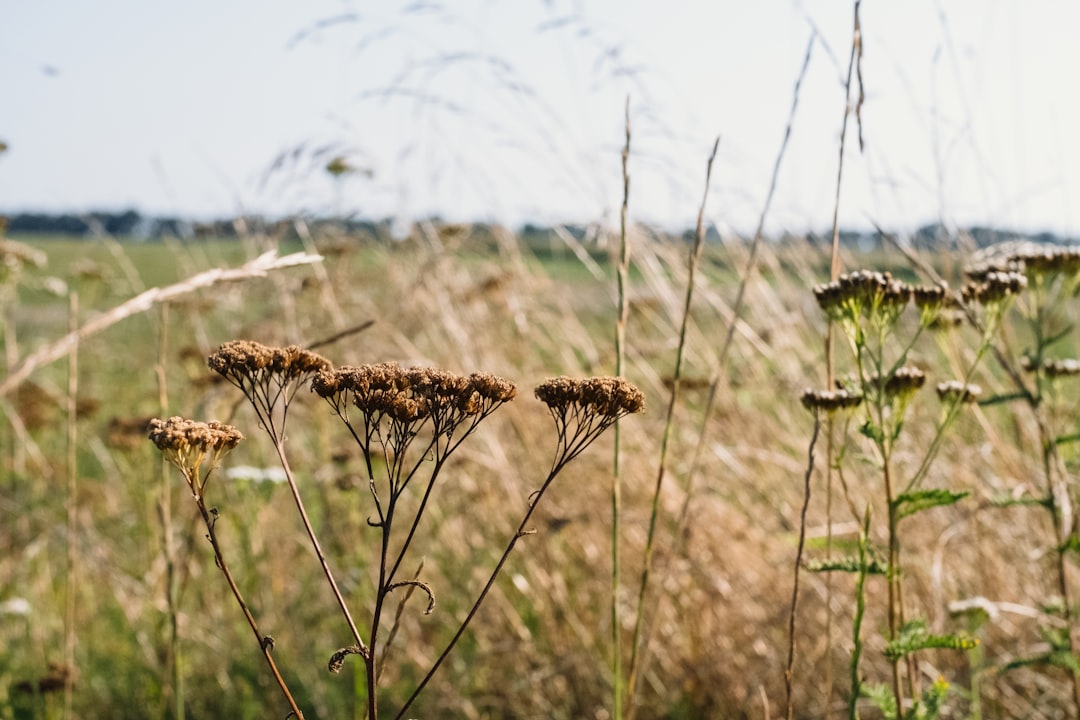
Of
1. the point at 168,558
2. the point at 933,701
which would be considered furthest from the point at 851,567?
the point at 168,558

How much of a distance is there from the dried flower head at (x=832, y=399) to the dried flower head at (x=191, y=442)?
1.10 metres

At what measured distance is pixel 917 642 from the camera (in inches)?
61.9

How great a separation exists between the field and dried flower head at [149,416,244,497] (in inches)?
44.0

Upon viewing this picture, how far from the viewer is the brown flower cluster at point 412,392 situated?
113cm

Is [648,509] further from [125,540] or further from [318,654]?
[125,540]

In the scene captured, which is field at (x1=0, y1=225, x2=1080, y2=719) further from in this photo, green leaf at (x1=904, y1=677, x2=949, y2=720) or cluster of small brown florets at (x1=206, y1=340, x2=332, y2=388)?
cluster of small brown florets at (x1=206, y1=340, x2=332, y2=388)

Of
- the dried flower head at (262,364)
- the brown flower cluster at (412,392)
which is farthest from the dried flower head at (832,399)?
the dried flower head at (262,364)

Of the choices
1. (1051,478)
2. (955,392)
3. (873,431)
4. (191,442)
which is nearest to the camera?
(191,442)

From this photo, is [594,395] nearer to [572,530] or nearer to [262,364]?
[262,364]

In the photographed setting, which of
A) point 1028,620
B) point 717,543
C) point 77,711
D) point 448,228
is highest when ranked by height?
point 448,228

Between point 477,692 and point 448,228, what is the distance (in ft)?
6.21

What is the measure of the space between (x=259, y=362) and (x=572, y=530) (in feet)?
7.45

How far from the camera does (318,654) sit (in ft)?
10.7

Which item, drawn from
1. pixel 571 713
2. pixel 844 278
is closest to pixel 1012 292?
pixel 844 278
